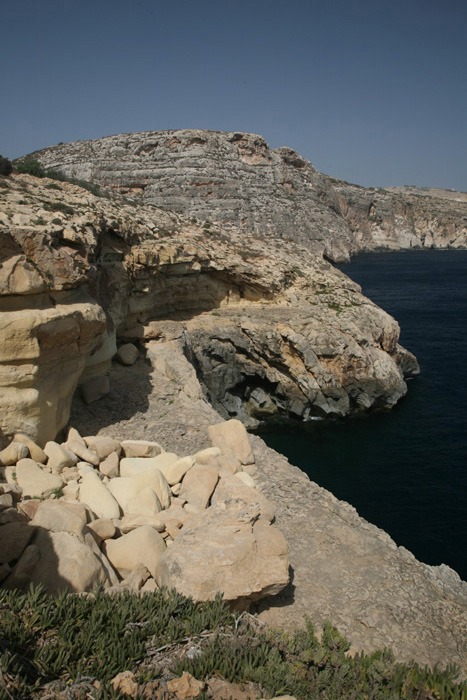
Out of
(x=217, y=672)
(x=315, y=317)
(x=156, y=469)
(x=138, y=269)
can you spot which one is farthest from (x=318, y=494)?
(x=315, y=317)

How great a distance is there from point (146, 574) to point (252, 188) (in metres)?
74.7

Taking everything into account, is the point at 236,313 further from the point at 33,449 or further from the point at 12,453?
the point at 12,453

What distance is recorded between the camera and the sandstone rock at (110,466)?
11.7 m

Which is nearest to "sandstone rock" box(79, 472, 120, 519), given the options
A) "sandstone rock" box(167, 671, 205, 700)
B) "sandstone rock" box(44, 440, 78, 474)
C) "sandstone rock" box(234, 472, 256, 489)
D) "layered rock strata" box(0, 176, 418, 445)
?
"sandstone rock" box(44, 440, 78, 474)

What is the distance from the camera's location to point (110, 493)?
34.4 ft

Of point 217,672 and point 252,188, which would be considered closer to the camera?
point 217,672

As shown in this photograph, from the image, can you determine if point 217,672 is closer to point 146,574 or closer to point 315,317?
point 146,574

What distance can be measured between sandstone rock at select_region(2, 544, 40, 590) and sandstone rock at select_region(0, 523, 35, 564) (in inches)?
5.5

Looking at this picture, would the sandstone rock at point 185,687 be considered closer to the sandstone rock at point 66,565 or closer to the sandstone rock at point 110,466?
the sandstone rock at point 66,565

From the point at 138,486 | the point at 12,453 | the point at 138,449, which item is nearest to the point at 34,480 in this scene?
the point at 12,453

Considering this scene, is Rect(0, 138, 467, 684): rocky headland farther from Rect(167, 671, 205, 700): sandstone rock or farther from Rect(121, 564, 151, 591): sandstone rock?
Rect(167, 671, 205, 700): sandstone rock

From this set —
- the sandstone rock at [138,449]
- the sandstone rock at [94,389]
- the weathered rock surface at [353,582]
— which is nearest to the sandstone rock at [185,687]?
the weathered rock surface at [353,582]

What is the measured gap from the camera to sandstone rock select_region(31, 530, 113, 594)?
287 inches

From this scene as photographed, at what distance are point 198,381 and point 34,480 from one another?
10.9 metres
